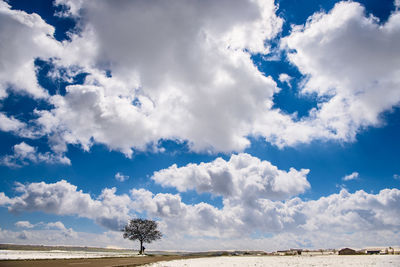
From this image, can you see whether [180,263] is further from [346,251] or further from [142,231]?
[346,251]

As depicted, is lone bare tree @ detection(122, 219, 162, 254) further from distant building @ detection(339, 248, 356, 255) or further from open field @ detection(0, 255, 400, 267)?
distant building @ detection(339, 248, 356, 255)

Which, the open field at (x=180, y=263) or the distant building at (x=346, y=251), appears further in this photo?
the distant building at (x=346, y=251)

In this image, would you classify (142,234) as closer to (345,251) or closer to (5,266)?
(5,266)

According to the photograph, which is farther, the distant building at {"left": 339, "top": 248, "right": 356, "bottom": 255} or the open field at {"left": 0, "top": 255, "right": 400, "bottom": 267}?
the distant building at {"left": 339, "top": 248, "right": 356, "bottom": 255}

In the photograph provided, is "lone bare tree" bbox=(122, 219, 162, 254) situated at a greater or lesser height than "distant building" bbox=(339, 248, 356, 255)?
greater

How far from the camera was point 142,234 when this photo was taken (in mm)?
101188

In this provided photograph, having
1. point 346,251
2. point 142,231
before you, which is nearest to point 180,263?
point 142,231

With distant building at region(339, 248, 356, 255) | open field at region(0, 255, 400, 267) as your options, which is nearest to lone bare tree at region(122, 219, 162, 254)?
open field at region(0, 255, 400, 267)

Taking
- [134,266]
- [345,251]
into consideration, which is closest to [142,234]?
[134,266]

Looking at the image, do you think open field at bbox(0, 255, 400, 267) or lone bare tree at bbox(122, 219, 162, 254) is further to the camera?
lone bare tree at bbox(122, 219, 162, 254)

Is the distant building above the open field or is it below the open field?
below

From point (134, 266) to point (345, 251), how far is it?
119 m

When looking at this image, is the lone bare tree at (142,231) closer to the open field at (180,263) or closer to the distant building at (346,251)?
the open field at (180,263)

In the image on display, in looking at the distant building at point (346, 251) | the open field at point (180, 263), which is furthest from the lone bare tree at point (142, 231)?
the distant building at point (346, 251)
